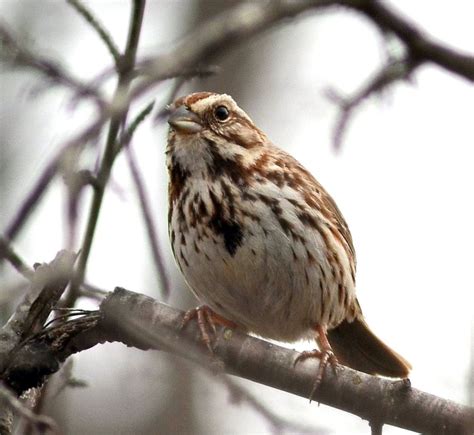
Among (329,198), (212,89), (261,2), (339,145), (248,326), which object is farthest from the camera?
(212,89)

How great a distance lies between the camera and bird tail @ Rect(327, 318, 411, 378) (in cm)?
535

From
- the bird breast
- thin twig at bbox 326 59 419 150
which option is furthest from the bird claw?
thin twig at bbox 326 59 419 150

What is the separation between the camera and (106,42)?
273 centimetres

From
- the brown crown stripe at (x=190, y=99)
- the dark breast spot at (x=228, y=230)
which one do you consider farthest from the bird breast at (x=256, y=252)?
the brown crown stripe at (x=190, y=99)

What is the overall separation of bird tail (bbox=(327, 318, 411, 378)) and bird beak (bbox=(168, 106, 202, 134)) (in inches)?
59.5

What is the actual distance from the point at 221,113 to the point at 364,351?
1.60 metres

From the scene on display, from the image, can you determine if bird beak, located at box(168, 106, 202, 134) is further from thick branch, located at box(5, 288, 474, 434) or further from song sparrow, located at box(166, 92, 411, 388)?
thick branch, located at box(5, 288, 474, 434)

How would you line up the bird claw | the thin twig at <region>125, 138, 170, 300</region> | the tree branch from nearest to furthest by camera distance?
the tree branch
the thin twig at <region>125, 138, 170, 300</region>
the bird claw

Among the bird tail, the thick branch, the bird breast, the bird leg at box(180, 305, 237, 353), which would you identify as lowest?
the thick branch

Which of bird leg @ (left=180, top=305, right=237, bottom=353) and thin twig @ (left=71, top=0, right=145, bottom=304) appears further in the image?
bird leg @ (left=180, top=305, right=237, bottom=353)

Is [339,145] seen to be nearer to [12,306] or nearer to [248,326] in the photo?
[12,306]

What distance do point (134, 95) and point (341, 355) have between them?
4091 mm

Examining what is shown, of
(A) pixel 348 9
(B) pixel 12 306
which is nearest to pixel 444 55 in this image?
(A) pixel 348 9

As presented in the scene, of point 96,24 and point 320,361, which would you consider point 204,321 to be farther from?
point 96,24
